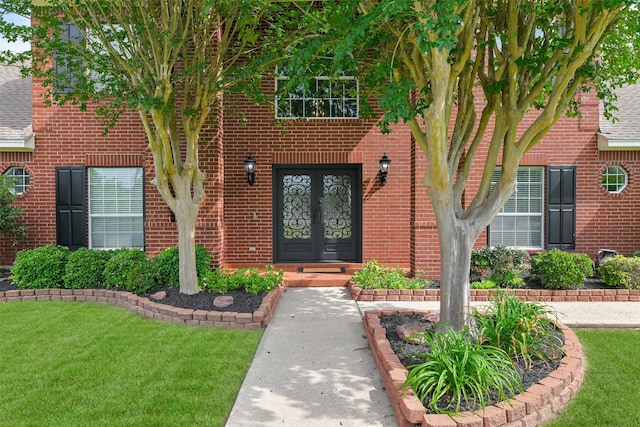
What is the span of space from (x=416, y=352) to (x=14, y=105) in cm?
1039

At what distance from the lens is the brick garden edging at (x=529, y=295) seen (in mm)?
6137

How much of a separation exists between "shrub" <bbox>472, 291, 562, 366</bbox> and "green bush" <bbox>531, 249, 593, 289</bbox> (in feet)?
9.12

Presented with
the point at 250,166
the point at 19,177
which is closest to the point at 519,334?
the point at 250,166

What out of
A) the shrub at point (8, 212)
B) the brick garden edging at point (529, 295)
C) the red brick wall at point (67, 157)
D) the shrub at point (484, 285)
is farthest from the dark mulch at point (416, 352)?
the shrub at point (8, 212)

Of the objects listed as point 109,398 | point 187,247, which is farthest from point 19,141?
point 109,398

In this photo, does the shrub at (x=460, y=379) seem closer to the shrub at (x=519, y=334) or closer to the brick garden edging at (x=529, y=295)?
the shrub at (x=519, y=334)

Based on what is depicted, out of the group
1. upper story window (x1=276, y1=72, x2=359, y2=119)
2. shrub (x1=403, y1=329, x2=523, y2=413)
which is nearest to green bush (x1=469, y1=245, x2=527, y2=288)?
shrub (x1=403, y1=329, x2=523, y2=413)

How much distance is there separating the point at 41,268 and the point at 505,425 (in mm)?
7083

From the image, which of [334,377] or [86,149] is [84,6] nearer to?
[86,149]

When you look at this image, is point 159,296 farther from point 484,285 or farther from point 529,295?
point 529,295

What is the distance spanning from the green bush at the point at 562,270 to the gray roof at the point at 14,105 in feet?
33.6

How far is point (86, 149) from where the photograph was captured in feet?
25.9

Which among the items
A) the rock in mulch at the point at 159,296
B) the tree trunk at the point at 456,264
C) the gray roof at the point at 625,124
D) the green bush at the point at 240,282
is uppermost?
the gray roof at the point at 625,124

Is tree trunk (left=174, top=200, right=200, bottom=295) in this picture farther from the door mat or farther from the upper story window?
the upper story window
